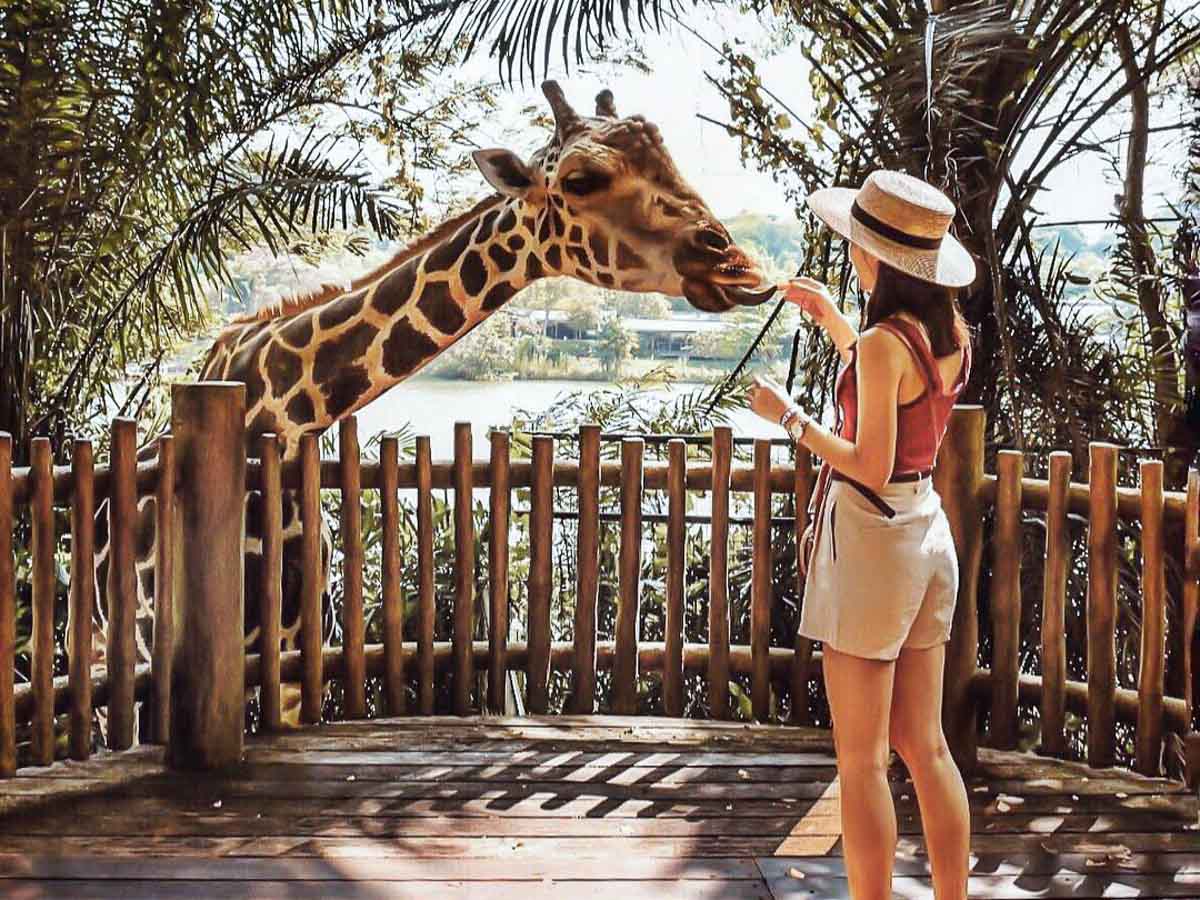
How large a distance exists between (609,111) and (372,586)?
2.36m

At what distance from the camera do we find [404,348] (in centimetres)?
419

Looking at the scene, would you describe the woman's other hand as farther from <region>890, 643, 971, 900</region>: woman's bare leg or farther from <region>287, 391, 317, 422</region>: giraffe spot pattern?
<region>287, 391, 317, 422</region>: giraffe spot pattern

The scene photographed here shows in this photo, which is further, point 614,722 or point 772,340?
point 772,340

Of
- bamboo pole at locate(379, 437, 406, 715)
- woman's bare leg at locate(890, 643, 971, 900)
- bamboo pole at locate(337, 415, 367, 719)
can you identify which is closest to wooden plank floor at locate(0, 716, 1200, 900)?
bamboo pole at locate(379, 437, 406, 715)

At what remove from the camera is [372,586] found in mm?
5574

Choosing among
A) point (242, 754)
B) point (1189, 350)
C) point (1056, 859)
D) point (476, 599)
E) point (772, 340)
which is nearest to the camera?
point (1056, 859)

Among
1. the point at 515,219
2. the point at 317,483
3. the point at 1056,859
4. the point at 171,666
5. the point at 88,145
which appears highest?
the point at 88,145

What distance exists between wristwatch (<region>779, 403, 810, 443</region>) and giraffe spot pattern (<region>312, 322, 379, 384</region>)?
2161 mm

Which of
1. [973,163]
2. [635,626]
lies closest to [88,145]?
[635,626]

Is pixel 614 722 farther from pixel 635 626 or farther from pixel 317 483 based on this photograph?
pixel 317 483

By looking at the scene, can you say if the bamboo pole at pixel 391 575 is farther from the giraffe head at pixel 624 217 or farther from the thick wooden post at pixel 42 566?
the thick wooden post at pixel 42 566

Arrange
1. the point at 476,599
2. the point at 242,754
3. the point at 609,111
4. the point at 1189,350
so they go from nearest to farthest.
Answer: the point at 1189,350 < the point at 242,754 < the point at 609,111 < the point at 476,599

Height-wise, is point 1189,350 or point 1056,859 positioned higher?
point 1189,350

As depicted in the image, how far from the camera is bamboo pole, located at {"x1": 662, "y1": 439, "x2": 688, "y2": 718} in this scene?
13.2 ft
